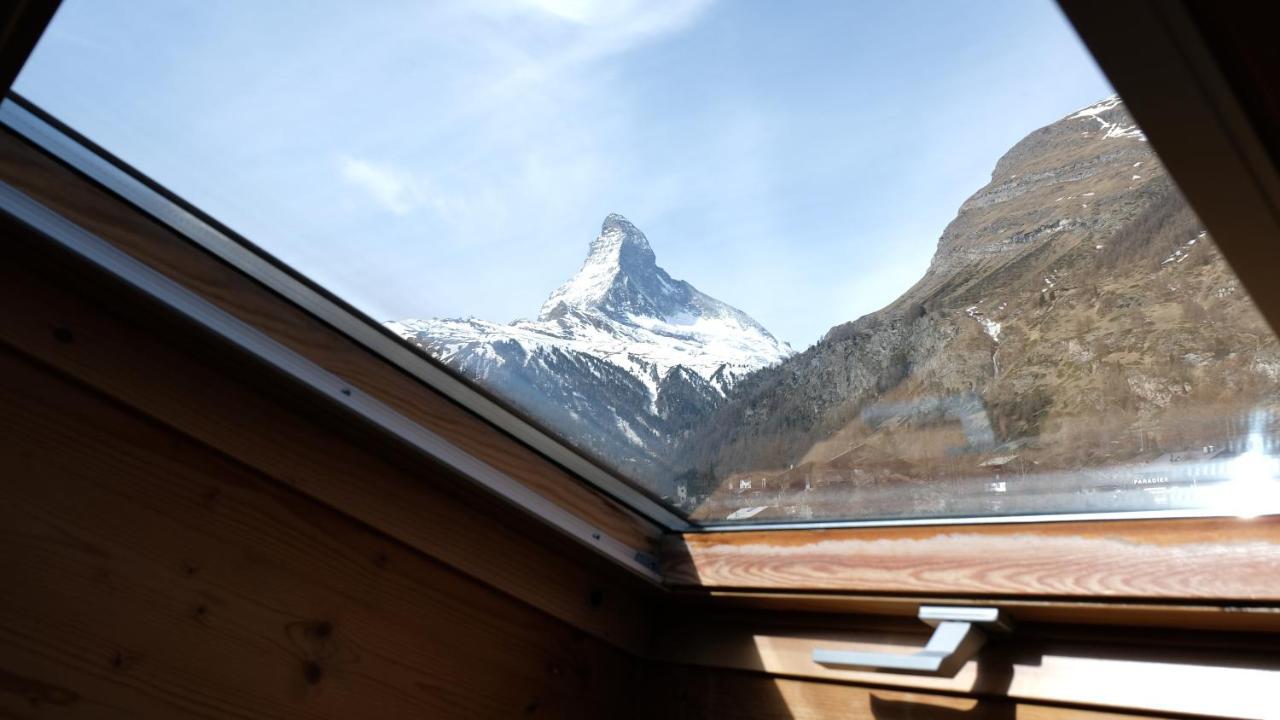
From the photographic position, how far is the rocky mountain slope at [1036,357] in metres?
0.97

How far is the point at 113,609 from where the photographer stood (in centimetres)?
140

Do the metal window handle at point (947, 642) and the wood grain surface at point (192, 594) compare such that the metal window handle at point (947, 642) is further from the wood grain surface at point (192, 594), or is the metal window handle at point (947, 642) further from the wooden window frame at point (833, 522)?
the wood grain surface at point (192, 594)

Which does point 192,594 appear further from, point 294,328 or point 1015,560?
point 1015,560

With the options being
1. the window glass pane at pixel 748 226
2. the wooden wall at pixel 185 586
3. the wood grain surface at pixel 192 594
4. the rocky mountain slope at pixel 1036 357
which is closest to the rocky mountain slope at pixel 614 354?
the window glass pane at pixel 748 226

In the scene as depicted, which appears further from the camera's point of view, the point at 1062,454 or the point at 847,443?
the point at 847,443

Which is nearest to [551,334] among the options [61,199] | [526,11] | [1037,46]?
[526,11]

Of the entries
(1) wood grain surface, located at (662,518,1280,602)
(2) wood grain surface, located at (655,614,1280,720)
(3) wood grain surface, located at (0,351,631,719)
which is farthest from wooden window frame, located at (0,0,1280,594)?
(3) wood grain surface, located at (0,351,631,719)

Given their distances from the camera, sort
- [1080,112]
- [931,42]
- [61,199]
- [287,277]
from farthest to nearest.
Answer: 1. [287,277]
2. [61,199]
3. [931,42]
4. [1080,112]

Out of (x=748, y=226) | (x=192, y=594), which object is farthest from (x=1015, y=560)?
(x=192, y=594)

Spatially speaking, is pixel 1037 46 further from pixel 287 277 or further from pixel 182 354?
pixel 182 354

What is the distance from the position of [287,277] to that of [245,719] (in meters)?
0.68

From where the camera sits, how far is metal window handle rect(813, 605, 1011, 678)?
1281 millimetres

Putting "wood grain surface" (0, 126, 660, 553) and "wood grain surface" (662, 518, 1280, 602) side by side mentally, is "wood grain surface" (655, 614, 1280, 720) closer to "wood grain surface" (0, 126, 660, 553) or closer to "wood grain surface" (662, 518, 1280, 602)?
"wood grain surface" (662, 518, 1280, 602)

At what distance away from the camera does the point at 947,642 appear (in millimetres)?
1306
